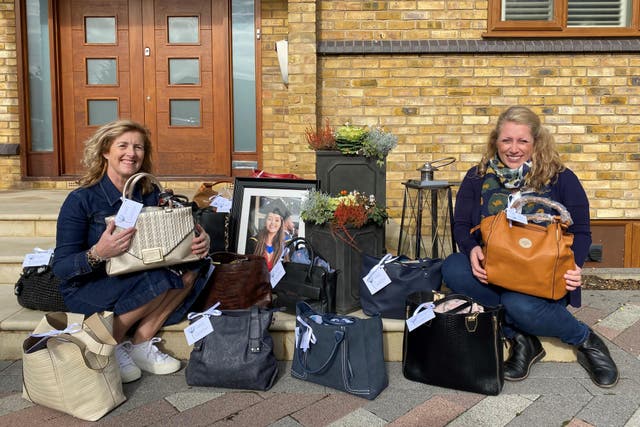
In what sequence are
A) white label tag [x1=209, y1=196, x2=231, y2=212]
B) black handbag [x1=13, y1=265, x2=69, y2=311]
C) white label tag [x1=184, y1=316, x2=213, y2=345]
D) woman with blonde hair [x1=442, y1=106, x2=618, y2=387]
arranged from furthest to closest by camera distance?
white label tag [x1=209, y1=196, x2=231, y2=212], black handbag [x1=13, y1=265, x2=69, y2=311], woman with blonde hair [x1=442, y1=106, x2=618, y2=387], white label tag [x1=184, y1=316, x2=213, y2=345]

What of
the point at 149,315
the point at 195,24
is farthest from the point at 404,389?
the point at 195,24

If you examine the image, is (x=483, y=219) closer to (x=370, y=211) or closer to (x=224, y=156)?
(x=370, y=211)

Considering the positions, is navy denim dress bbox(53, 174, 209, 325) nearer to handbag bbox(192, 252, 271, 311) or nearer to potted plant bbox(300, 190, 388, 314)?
handbag bbox(192, 252, 271, 311)

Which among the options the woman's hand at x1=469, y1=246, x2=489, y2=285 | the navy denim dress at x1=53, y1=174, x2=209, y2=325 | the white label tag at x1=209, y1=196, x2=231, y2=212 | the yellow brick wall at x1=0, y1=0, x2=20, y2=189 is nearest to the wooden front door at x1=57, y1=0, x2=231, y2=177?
the yellow brick wall at x1=0, y1=0, x2=20, y2=189

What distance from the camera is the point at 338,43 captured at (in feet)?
16.8

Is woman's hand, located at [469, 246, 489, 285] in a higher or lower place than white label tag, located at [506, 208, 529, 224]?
lower

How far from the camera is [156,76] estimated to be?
608cm

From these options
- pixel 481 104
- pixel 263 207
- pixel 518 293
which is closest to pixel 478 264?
pixel 518 293

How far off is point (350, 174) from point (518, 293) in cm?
141

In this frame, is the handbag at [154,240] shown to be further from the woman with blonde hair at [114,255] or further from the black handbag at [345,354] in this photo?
the black handbag at [345,354]

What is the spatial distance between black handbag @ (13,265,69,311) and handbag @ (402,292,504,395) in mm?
1941

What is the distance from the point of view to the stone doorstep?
300 cm

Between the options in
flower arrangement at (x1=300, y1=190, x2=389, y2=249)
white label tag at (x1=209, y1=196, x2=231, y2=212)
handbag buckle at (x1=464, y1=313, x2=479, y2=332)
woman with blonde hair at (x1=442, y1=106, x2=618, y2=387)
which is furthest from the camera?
white label tag at (x1=209, y1=196, x2=231, y2=212)

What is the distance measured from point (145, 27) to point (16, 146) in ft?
6.04
